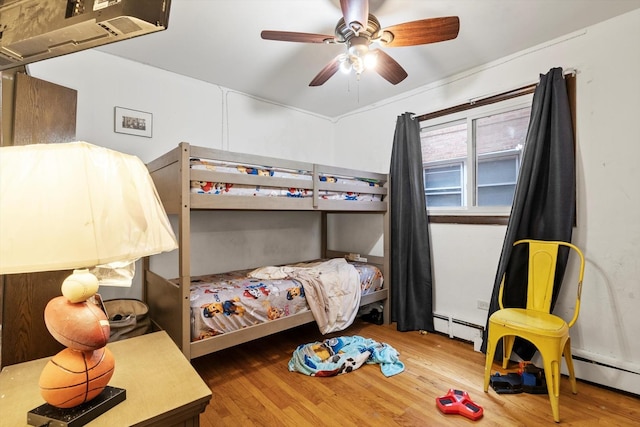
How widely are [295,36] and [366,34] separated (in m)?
0.40

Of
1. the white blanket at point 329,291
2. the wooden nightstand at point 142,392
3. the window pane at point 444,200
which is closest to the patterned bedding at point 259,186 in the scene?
the white blanket at point 329,291

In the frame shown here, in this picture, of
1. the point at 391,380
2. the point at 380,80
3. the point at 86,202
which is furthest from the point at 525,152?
the point at 86,202

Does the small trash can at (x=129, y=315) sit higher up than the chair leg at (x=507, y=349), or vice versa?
the small trash can at (x=129, y=315)

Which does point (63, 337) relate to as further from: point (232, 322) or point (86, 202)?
point (232, 322)

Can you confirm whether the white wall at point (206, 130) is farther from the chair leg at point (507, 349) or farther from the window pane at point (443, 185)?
the chair leg at point (507, 349)

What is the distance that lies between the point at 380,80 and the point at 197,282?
2407mm

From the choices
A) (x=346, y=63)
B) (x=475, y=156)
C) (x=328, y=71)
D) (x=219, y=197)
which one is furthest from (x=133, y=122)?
(x=475, y=156)

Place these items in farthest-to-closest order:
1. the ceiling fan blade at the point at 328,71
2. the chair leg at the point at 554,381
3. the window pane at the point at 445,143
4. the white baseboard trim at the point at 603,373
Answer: the window pane at the point at 445,143
the ceiling fan blade at the point at 328,71
the white baseboard trim at the point at 603,373
the chair leg at the point at 554,381

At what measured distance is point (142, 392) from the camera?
915 mm

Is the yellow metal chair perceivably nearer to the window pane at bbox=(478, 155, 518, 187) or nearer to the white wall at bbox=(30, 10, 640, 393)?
the white wall at bbox=(30, 10, 640, 393)

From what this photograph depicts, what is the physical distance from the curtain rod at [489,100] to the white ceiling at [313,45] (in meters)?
0.30

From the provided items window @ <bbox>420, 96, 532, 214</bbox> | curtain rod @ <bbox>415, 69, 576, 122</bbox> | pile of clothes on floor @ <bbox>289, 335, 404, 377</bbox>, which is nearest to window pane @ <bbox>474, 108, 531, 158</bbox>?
window @ <bbox>420, 96, 532, 214</bbox>

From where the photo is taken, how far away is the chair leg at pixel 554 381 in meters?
1.65

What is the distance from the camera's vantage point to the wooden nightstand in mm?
807
